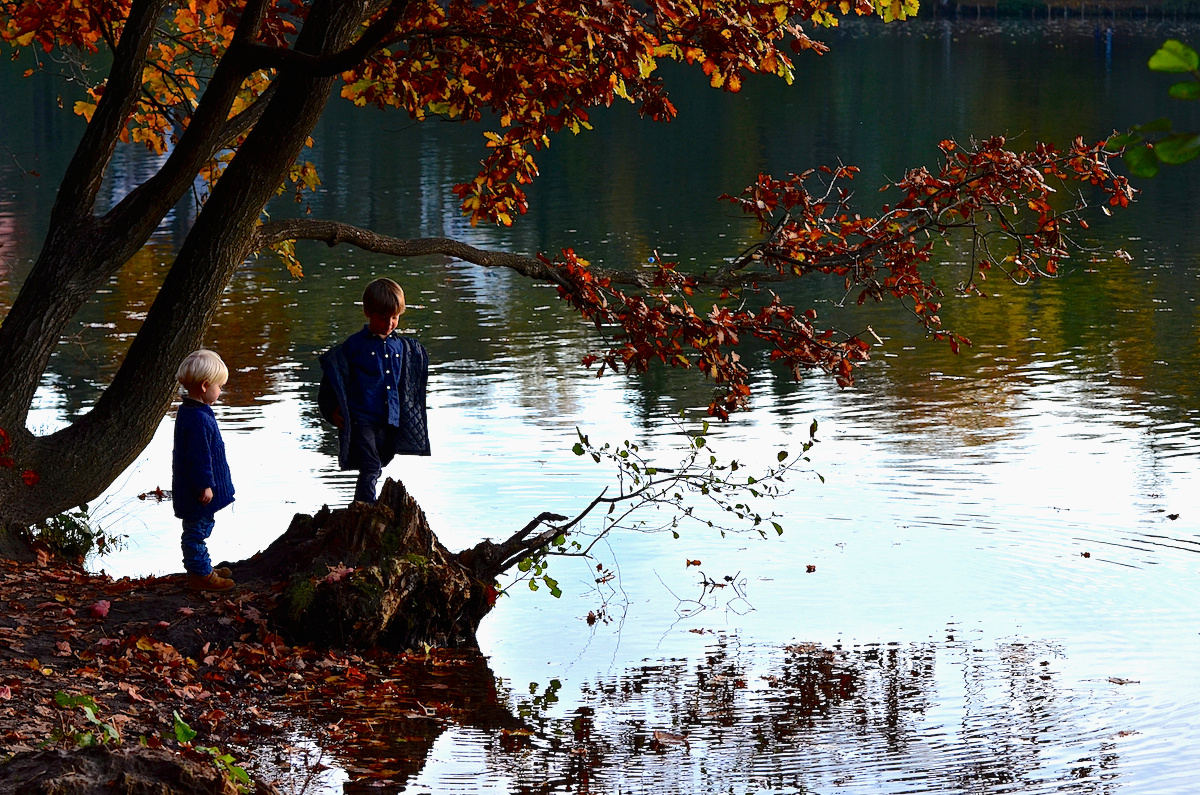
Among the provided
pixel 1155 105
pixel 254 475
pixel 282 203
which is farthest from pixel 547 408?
pixel 1155 105

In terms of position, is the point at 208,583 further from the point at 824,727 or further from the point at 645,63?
the point at 645,63

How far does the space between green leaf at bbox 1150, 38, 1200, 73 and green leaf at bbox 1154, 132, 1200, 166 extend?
0.10 m

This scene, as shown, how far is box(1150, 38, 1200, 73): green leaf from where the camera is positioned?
212cm

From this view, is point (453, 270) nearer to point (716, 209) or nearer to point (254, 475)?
point (716, 209)

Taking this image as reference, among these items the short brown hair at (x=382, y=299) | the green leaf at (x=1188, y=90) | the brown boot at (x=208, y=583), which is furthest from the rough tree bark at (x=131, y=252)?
the green leaf at (x=1188, y=90)

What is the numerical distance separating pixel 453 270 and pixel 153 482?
41.9ft

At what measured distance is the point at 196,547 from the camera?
7.51m

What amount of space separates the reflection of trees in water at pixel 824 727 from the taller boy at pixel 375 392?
Answer: 1.97m

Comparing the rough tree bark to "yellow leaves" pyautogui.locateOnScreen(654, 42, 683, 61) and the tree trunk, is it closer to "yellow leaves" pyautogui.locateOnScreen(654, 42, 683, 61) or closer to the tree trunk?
the tree trunk

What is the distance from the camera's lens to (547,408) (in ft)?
45.2

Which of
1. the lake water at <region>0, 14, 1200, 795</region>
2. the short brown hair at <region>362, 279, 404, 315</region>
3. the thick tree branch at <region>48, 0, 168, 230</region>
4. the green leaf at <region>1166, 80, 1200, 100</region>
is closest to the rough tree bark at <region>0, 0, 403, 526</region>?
the thick tree branch at <region>48, 0, 168, 230</region>

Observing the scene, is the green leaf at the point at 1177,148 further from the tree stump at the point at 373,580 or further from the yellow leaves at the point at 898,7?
the yellow leaves at the point at 898,7

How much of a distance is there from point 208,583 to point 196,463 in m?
0.61

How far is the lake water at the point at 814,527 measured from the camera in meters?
6.36
